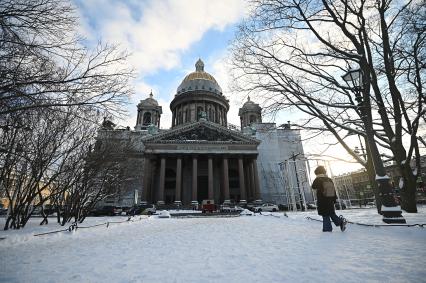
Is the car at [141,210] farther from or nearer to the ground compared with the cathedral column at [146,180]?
nearer to the ground

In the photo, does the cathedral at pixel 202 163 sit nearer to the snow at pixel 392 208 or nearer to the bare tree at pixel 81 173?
the bare tree at pixel 81 173

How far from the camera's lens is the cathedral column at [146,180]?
30797mm

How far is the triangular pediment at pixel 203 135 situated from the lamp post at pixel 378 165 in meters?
27.2

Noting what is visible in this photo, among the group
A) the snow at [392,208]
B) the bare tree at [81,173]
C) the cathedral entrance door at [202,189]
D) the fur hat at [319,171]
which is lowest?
the snow at [392,208]

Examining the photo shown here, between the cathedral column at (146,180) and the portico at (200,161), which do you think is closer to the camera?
the cathedral column at (146,180)

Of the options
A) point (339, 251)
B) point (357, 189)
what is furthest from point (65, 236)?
point (357, 189)

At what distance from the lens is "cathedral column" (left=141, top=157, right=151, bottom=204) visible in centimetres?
3080

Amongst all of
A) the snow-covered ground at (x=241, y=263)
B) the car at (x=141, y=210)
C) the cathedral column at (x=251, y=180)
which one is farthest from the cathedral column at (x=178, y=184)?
the snow-covered ground at (x=241, y=263)

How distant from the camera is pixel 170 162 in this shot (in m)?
37.6

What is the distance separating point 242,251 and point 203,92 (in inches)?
1743

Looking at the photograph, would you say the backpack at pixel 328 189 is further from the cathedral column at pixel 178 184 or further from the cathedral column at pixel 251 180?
the cathedral column at pixel 251 180

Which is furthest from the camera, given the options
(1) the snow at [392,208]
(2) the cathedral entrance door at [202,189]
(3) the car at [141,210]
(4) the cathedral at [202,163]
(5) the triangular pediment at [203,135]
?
(2) the cathedral entrance door at [202,189]

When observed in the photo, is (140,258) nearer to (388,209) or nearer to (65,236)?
(65,236)

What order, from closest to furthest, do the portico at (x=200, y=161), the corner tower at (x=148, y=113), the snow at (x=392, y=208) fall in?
the snow at (x=392, y=208)
the portico at (x=200, y=161)
the corner tower at (x=148, y=113)
